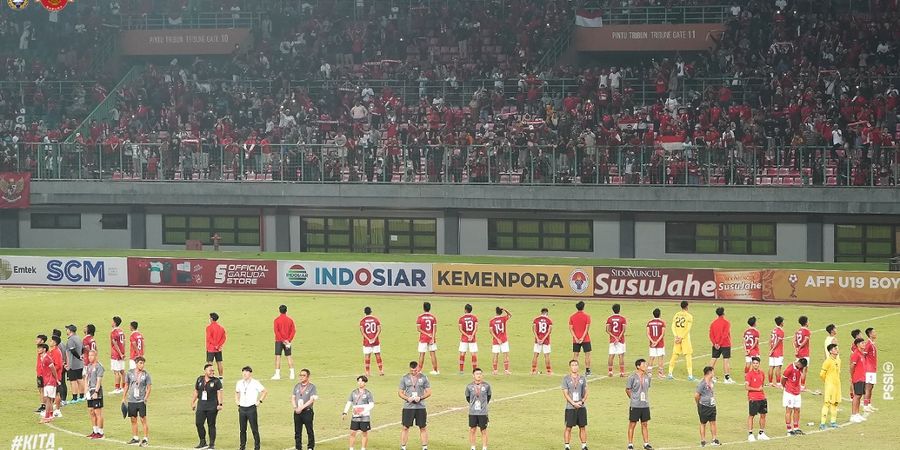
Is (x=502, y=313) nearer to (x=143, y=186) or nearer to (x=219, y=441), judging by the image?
(x=219, y=441)

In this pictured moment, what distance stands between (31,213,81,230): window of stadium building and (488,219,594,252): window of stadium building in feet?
61.2

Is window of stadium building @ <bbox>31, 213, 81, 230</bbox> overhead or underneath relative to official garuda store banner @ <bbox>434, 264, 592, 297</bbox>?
overhead

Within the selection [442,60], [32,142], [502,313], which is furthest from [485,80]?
[502,313]

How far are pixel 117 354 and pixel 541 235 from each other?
25856 mm

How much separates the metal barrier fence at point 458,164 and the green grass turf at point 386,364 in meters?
6.42

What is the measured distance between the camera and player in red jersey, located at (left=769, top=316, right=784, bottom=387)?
3312cm

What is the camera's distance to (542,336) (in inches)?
1398

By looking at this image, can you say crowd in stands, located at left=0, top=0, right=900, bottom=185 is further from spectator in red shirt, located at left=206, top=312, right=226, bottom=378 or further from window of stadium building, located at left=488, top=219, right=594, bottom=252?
spectator in red shirt, located at left=206, top=312, right=226, bottom=378

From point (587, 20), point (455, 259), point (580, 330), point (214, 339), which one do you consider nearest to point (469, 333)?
point (580, 330)

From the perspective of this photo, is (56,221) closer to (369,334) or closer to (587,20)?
(587,20)

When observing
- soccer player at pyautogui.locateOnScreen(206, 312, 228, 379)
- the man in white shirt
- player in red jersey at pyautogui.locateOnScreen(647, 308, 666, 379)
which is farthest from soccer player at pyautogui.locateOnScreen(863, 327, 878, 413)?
soccer player at pyautogui.locateOnScreen(206, 312, 228, 379)

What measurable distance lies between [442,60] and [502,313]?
2797cm

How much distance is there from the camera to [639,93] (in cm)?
5731

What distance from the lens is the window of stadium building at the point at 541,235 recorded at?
56.4m
